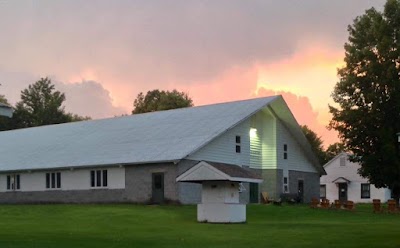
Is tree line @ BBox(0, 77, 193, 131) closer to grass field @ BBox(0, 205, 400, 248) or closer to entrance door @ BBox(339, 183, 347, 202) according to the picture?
entrance door @ BBox(339, 183, 347, 202)

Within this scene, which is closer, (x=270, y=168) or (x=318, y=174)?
(x=270, y=168)

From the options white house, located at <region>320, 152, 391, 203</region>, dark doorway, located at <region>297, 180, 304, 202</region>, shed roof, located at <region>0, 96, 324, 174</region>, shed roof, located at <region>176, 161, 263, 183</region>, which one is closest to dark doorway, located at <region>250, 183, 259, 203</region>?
dark doorway, located at <region>297, 180, 304, 202</region>

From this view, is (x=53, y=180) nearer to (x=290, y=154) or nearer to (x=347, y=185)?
(x=290, y=154)

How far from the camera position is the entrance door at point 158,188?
40.2 meters

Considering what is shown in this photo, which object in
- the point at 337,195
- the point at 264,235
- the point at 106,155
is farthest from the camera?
the point at 337,195

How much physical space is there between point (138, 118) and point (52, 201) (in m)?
10.3

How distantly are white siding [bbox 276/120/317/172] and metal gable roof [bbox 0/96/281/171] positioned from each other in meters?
4.14

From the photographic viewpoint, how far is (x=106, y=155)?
44125 mm

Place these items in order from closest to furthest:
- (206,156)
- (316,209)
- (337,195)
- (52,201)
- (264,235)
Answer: (264,235) < (316,209) < (206,156) < (52,201) < (337,195)

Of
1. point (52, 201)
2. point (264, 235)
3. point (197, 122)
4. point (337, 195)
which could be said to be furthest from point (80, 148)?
point (337, 195)

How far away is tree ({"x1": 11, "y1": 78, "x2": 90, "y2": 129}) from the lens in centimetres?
10035

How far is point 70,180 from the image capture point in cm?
4594

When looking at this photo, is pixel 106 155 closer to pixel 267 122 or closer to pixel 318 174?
pixel 267 122

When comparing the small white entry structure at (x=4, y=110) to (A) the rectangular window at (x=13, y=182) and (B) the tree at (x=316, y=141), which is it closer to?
(A) the rectangular window at (x=13, y=182)
